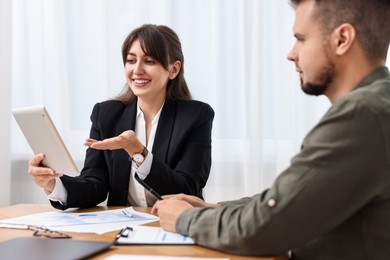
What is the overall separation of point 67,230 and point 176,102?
960mm

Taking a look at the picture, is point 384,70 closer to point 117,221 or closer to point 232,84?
point 117,221

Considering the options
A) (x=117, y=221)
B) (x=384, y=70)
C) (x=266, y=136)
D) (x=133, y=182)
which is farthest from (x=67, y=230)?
(x=266, y=136)

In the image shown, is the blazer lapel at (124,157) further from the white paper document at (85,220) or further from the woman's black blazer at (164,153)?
the white paper document at (85,220)

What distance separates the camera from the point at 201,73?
9.20 feet

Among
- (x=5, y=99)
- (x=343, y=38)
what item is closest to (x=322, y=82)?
(x=343, y=38)

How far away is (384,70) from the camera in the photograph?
1.09 m

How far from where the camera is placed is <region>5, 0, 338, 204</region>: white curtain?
8.75ft

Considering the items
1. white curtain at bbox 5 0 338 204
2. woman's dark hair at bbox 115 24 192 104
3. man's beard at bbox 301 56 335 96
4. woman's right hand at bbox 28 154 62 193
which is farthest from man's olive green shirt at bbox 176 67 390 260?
white curtain at bbox 5 0 338 204

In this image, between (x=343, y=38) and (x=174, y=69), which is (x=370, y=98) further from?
(x=174, y=69)

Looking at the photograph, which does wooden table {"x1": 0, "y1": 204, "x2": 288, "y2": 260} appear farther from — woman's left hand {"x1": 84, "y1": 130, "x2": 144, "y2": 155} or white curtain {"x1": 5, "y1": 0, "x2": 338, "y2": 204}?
white curtain {"x1": 5, "y1": 0, "x2": 338, "y2": 204}

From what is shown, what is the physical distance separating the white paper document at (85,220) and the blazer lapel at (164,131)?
40cm

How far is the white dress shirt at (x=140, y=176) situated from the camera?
67.6 inches

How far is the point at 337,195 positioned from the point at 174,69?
4.49 ft

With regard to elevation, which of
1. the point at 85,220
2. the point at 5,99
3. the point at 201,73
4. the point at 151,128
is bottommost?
the point at 85,220
